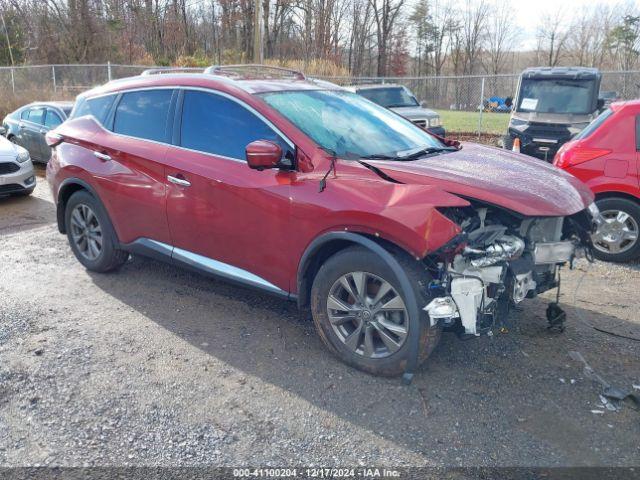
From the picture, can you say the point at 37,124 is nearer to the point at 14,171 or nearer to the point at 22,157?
the point at 22,157

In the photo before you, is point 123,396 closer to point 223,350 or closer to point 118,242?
point 223,350

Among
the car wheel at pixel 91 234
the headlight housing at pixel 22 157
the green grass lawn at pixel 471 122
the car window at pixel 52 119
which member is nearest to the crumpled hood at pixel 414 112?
the green grass lawn at pixel 471 122

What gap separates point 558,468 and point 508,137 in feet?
32.6

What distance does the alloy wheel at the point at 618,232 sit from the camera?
5.87 m

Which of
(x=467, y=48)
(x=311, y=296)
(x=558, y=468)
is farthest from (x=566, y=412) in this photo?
(x=467, y=48)

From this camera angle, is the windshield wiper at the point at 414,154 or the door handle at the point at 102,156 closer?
the windshield wiper at the point at 414,154

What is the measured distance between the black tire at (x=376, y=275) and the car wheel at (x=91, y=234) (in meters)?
2.40

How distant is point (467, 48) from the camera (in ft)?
183

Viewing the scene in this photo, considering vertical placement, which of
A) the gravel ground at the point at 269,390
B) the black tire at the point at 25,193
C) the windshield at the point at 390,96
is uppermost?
the windshield at the point at 390,96

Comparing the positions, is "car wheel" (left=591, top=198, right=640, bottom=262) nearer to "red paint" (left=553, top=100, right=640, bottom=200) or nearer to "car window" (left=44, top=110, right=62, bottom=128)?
"red paint" (left=553, top=100, right=640, bottom=200)

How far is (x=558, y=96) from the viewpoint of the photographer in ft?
38.6

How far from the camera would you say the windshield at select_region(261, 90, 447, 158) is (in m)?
3.95

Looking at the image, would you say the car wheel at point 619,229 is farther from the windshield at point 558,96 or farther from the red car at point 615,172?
the windshield at point 558,96

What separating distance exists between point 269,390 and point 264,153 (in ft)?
4.92
